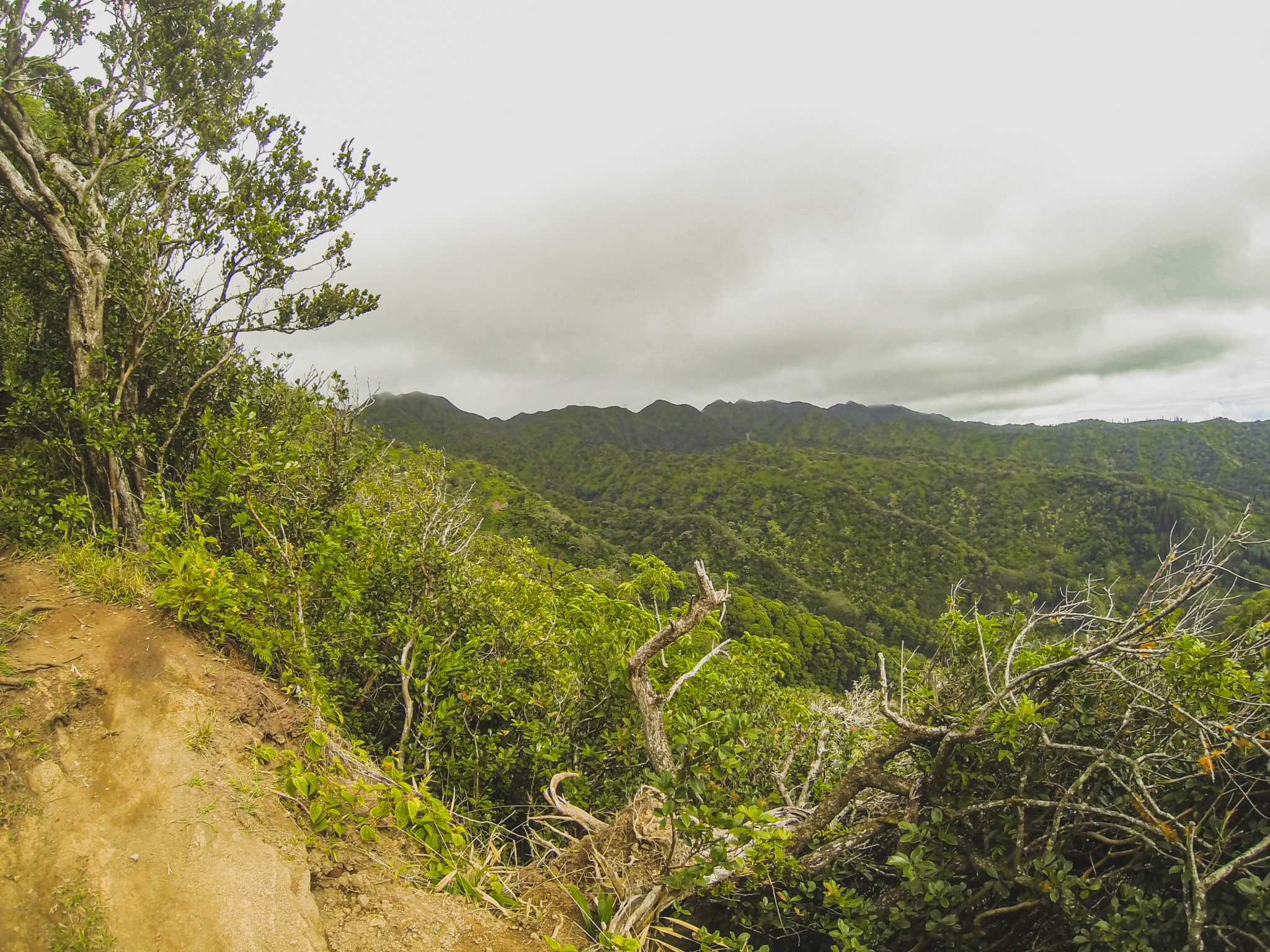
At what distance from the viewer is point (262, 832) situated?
12.0 ft

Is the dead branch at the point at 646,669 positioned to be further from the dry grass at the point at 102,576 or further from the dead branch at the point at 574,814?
the dry grass at the point at 102,576

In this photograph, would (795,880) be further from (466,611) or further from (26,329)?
(26,329)

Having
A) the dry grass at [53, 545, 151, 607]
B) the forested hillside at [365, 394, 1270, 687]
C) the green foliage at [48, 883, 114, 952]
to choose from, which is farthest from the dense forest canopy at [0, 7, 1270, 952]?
the forested hillside at [365, 394, 1270, 687]

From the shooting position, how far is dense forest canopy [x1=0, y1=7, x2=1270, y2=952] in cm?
363

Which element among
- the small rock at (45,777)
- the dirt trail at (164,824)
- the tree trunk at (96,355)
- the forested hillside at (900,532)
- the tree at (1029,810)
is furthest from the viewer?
the forested hillside at (900,532)

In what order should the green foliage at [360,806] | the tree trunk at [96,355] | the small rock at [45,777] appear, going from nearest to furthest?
the small rock at [45,777], the green foliage at [360,806], the tree trunk at [96,355]

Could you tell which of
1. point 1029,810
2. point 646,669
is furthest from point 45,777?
point 1029,810

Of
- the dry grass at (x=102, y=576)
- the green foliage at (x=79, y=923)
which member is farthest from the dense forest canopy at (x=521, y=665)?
the green foliage at (x=79, y=923)

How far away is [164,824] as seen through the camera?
11.4ft

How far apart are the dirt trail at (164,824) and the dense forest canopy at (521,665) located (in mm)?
175

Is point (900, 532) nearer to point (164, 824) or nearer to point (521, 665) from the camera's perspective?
point (521, 665)

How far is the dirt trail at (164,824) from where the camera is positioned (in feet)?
10.2

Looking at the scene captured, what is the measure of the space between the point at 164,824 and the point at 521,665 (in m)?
3.73

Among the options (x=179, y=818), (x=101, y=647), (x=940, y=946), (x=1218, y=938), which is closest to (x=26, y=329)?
(x=101, y=647)
